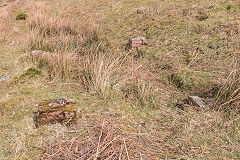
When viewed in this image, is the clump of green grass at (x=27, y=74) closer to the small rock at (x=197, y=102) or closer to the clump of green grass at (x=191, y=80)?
the clump of green grass at (x=191, y=80)

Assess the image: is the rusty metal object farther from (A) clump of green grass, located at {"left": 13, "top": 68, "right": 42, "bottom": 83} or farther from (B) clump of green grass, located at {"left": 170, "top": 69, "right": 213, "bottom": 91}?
(B) clump of green grass, located at {"left": 170, "top": 69, "right": 213, "bottom": 91}

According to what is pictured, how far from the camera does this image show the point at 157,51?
13.2 feet

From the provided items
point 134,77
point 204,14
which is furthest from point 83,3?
point 134,77

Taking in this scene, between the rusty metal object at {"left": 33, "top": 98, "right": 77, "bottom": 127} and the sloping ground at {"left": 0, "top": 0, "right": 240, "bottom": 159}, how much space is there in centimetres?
7

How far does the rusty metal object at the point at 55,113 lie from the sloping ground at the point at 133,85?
0.23 ft

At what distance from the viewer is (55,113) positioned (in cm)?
221

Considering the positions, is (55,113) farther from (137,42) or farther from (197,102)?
(137,42)

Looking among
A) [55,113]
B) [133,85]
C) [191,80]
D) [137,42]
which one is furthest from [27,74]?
[191,80]

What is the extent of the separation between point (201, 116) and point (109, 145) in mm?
1230

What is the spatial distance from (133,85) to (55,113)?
122cm

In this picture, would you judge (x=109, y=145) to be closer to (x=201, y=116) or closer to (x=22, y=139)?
(x=22, y=139)

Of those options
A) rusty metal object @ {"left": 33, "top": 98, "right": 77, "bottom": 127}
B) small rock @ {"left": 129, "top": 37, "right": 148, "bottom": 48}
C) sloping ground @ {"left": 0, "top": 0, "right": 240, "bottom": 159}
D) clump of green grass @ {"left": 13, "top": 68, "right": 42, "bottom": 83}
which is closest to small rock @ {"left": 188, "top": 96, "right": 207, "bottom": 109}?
sloping ground @ {"left": 0, "top": 0, "right": 240, "bottom": 159}

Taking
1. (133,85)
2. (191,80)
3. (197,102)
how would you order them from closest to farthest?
1. (197,102)
2. (133,85)
3. (191,80)

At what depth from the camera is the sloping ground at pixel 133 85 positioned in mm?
2008
